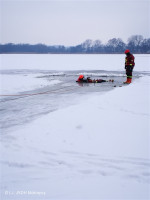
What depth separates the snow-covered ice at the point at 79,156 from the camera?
2682 millimetres

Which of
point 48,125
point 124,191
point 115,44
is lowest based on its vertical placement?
point 124,191

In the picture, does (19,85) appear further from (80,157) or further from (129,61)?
(80,157)

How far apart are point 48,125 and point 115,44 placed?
11849 cm

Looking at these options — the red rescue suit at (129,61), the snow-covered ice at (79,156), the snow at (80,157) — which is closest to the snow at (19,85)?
the red rescue suit at (129,61)

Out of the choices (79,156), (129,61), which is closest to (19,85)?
(129,61)

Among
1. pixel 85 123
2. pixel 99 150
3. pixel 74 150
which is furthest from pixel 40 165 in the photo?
pixel 85 123

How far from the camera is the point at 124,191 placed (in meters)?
2.65

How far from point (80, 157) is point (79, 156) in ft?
0.11

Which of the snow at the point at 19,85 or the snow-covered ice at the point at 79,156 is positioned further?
the snow at the point at 19,85

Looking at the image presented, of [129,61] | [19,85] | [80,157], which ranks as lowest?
[80,157]

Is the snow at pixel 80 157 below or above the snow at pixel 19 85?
below

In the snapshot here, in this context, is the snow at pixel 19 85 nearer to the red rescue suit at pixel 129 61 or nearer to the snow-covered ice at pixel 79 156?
the red rescue suit at pixel 129 61

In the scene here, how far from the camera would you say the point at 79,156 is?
11.2 ft

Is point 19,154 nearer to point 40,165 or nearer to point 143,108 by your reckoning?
point 40,165
